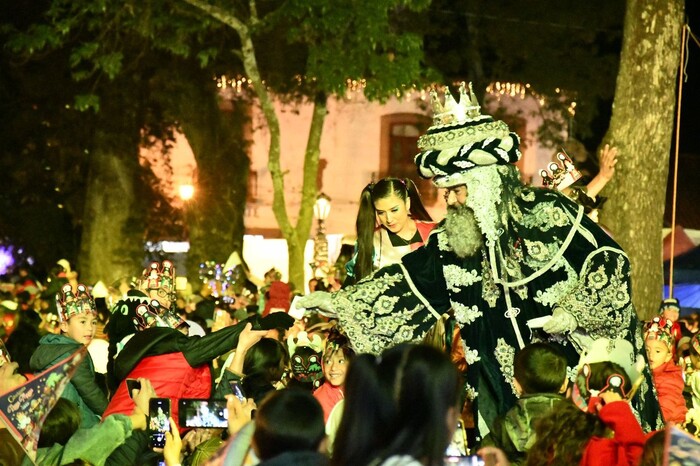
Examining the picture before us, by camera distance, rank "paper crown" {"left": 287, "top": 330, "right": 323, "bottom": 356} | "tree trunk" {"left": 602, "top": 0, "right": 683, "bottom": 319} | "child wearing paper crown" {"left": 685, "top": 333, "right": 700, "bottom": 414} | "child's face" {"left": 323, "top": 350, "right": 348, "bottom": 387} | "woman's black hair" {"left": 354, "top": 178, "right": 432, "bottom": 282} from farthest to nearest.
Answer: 1. "tree trunk" {"left": 602, "top": 0, "right": 683, "bottom": 319}
2. "child wearing paper crown" {"left": 685, "top": 333, "right": 700, "bottom": 414}
3. "paper crown" {"left": 287, "top": 330, "right": 323, "bottom": 356}
4. "woman's black hair" {"left": 354, "top": 178, "right": 432, "bottom": 282}
5. "child's face" {"left": 323, "top": 350, "right": 348, "bottom": 387}

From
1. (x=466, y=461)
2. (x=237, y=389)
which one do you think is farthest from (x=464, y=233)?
(x=466, y=461)

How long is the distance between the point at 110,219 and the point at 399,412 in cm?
2002

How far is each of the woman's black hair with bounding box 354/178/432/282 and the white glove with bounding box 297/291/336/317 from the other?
134 cm

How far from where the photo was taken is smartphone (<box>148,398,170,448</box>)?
6078 millimetres

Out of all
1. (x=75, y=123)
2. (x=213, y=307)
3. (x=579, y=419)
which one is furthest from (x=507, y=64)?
(x=579, y=419)

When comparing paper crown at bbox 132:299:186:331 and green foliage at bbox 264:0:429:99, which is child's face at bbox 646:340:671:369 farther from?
green foliage at bbox 264:0:429:99

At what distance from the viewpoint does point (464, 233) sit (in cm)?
650

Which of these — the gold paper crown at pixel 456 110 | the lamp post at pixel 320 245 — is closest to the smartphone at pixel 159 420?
the gold paper crown at pixel 456 110

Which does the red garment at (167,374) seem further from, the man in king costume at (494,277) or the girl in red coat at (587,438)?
the girl in red coat at (587,438)

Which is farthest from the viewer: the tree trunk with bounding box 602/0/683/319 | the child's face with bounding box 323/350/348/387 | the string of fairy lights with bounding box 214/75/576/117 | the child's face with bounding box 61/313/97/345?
the string of fairy lights with bounding box 214/75/576/117

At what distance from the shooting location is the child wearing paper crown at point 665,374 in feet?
30.6

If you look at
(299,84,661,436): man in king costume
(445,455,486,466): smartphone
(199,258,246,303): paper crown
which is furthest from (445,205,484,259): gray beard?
(199,258,246,303): paper crown

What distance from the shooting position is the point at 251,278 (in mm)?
20609

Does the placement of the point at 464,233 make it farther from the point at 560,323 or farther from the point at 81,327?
the point at 81,327
